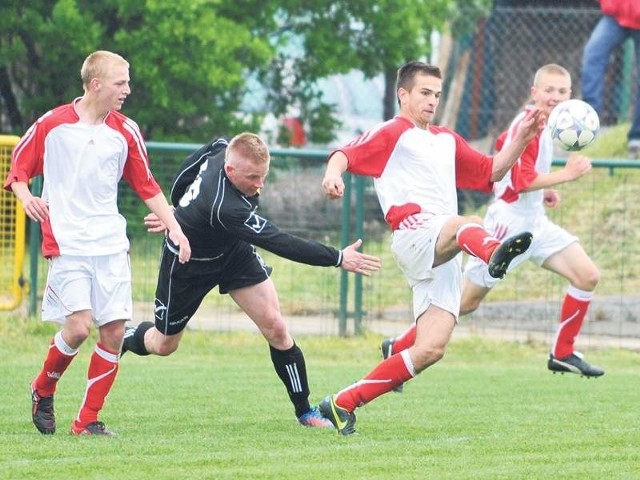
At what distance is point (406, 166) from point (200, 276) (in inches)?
51.5

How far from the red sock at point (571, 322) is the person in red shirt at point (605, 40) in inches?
187

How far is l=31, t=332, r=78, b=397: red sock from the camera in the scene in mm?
8312

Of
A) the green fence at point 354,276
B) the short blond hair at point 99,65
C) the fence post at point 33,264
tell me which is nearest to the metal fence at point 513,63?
the green fence at point 354,276

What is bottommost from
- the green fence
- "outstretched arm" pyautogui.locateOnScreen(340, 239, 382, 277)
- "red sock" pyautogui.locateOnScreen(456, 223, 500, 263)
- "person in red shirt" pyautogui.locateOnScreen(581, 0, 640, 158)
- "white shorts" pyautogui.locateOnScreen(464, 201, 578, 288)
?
the green fence

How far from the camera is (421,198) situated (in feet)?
28.2

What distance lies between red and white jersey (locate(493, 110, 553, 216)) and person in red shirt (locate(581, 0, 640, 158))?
4.64 m

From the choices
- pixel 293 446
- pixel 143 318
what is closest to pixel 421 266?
pixel 293 446

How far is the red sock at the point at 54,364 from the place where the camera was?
27.3 feet

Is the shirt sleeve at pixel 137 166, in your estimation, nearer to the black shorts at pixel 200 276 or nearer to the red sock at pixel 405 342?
the black shorts at pixel 200 276

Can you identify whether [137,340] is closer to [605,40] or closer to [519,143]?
[519,143]

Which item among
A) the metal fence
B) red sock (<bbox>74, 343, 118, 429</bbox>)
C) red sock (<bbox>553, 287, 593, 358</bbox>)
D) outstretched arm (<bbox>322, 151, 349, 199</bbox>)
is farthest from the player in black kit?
the metal fence

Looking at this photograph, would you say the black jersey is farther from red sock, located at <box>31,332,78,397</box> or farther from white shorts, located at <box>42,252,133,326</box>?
red sock, located at <box>31,332,78,397</box>

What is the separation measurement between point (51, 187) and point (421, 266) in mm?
2037

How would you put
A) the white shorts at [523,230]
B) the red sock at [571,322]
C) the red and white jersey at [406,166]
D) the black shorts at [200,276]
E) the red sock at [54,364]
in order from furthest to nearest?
the red sock at [571,322]
the white shorts at [523,230]
the black shorts at [200,276]
the red and white jersey at [406,166]
the red sock at [54,364]
